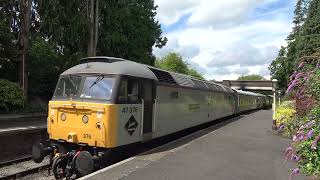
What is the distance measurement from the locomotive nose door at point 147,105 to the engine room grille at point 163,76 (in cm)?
91

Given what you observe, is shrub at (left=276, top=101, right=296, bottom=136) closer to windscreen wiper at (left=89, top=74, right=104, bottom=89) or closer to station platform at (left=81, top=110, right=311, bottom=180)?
station platform at (left=81, top=110, right=311, bottom=180)

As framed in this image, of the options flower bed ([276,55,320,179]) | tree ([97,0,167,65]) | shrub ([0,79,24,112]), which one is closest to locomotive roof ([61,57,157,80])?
flower bed ([276,55,320,179])

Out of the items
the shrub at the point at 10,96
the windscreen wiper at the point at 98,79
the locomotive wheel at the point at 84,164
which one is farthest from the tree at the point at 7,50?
the locomotive wheel at the point at 84,164

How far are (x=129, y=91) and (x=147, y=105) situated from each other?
3.88 ft

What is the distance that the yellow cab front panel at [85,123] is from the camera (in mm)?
11602

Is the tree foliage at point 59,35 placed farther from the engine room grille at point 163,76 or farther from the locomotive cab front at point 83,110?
the locomotive cab front at point 83,110

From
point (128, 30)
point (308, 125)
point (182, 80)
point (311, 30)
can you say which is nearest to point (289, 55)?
point (311, 30)

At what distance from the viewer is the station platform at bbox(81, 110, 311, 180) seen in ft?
33.1

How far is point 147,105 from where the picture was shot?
1362 cm

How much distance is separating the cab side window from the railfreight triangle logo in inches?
19.2

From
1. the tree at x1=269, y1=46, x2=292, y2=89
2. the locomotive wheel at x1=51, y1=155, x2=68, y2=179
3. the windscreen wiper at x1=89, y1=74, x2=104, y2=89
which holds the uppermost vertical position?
the tree at x1=269, y1=46, x2=292, y2=89

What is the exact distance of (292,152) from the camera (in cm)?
668

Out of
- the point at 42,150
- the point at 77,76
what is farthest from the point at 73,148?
the point at 77,76

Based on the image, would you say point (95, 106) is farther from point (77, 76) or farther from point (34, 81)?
point (34, 81)
